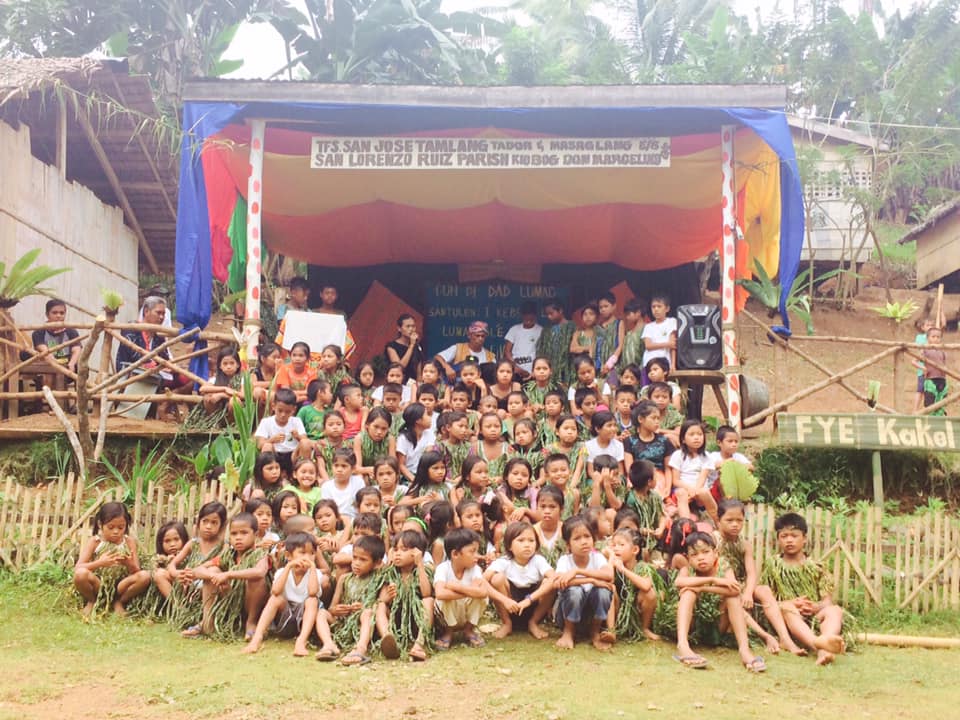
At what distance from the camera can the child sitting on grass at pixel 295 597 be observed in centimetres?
555

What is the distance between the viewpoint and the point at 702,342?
874cm

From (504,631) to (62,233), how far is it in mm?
9318

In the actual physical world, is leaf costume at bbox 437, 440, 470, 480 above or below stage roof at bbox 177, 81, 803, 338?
below

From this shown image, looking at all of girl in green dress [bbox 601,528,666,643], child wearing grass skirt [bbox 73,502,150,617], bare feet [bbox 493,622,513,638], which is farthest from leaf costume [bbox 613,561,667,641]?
child wearing grass skirt [bbox 73,502,150,617]

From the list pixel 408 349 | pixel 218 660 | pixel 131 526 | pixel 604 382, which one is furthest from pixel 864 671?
pixel 408 349

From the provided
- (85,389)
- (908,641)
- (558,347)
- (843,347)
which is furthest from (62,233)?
(843,347)

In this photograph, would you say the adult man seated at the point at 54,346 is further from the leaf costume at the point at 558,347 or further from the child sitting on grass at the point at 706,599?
the child sitting on grass at the point at 706,599

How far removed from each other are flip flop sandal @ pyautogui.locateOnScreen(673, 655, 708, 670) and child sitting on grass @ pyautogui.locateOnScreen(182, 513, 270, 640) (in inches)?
91.9

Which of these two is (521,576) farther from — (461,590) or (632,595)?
(632,595)

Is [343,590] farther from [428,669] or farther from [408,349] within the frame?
[408,349]

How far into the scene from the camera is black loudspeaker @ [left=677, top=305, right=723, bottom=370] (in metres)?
8.73

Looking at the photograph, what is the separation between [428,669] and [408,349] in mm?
5197

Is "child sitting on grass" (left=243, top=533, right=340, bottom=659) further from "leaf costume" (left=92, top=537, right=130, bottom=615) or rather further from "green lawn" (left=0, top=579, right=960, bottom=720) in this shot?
"leaf costume" (left=92, top=537, right=130, bottom=615)

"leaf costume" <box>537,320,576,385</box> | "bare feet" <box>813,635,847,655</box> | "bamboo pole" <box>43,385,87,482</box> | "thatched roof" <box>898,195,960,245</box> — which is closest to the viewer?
"bare feet" <box>813,635,847,655</box>
